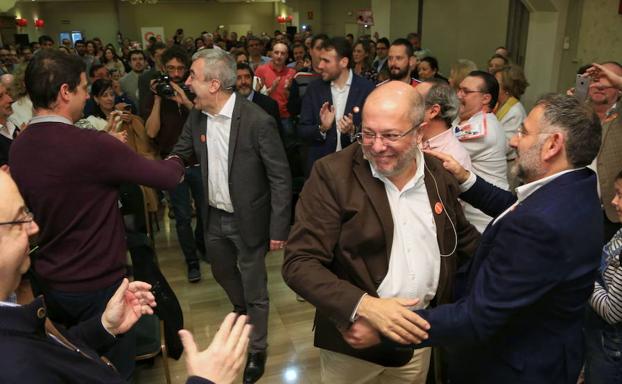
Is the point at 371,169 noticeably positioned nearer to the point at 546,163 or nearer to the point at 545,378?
the point at 546,163

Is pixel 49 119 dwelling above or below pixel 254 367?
above

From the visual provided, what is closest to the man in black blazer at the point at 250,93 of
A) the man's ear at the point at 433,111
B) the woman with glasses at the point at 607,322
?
the man's ear at the point at 433,111

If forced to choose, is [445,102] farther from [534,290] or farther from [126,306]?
[126,306]

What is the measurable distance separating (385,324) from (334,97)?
2.40 m

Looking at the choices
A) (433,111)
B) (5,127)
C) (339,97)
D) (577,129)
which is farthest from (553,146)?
(5,127)

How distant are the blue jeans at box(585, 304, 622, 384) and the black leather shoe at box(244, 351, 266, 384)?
5.52 ft

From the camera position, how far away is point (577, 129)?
1.36 m

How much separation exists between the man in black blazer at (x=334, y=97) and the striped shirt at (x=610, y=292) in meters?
1.94

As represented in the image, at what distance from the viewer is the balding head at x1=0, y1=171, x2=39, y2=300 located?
108cm

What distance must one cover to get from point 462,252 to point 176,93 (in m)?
2.44

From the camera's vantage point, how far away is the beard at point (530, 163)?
1.42 m

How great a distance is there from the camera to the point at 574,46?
19.9ft

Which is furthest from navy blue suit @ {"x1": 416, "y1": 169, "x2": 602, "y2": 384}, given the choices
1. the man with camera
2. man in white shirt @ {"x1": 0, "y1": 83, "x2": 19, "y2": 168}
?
man in white shirt @ {"x1": 0, "y1": 83, "x2": 19, "y2": 168}

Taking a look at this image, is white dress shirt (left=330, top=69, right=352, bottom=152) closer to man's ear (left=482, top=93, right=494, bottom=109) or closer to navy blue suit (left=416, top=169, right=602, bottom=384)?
man's ear (left=482, top=93, right=494, bottom=109)
